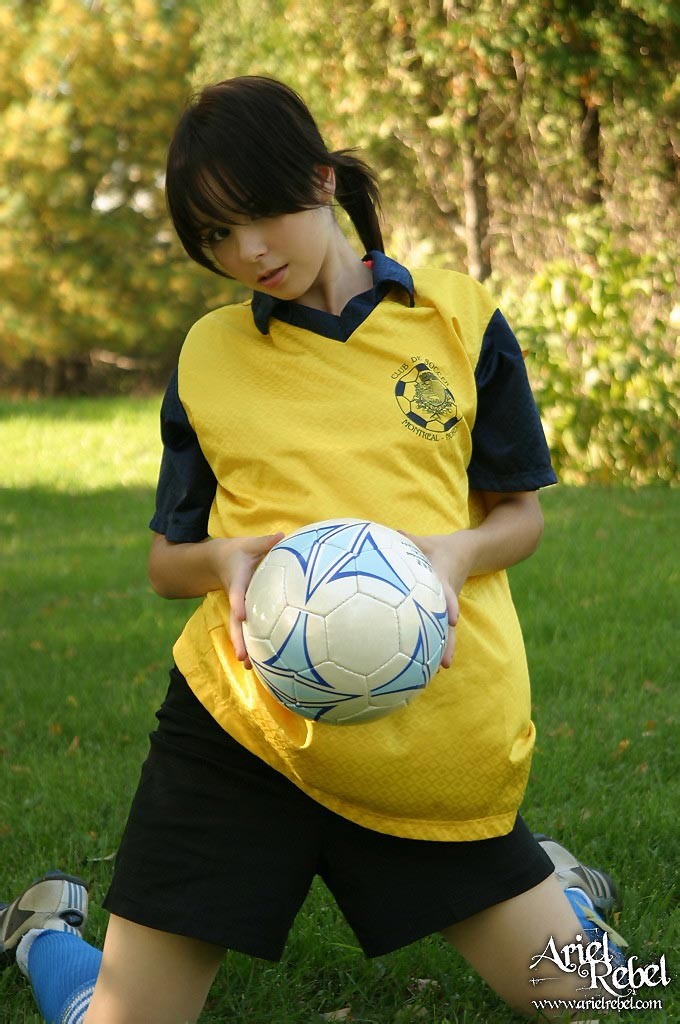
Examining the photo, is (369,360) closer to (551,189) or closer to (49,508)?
(49,508)

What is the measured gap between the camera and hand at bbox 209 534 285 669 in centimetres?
195

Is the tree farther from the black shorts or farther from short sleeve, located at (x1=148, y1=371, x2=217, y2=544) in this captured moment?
the black shorts

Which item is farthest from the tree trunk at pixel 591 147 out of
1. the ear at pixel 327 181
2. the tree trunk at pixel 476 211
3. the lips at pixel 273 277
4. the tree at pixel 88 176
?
the tree at pixel 88 176

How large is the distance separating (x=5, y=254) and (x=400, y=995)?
14261 millimetres

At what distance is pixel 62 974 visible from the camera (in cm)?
246

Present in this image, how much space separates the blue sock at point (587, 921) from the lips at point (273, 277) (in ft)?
4.19

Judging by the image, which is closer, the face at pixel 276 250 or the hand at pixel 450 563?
the hand at pixel 450 563

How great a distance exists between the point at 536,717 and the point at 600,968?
5.35 ft

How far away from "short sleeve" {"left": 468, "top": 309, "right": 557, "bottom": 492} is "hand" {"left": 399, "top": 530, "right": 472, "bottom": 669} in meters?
0.23

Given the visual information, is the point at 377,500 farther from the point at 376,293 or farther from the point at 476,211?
the point at 476,211

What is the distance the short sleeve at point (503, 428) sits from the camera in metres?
2.28

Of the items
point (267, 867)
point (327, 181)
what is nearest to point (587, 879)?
point (267, 867)

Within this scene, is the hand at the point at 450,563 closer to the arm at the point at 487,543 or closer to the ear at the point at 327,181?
the arm at the point at 487,543

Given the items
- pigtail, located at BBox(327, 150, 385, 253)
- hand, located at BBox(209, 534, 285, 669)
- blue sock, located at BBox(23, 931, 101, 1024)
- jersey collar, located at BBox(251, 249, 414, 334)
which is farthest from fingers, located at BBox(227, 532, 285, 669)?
blue sock, located at BBox(23, 931, 101, 1024)
